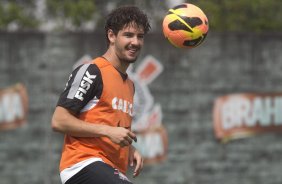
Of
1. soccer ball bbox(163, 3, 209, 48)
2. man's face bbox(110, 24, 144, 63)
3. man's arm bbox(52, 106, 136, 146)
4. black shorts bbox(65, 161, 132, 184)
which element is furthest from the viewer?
soccer ball bbox(163, 3, 209, 48)

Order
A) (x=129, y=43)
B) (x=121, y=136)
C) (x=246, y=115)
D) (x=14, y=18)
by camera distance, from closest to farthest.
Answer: (x=121, y=136) < (x=129, y=43) < (x=246, y=115) < (x=14, y=18)

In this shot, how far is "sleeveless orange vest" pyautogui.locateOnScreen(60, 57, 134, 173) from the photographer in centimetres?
614

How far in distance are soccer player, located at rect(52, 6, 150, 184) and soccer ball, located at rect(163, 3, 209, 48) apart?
39.1 inches

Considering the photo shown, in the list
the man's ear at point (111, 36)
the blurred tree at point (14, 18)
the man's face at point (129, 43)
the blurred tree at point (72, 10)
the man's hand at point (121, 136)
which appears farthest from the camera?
the blurred tree at point (14, 18)

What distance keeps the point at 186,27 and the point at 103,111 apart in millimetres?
1685

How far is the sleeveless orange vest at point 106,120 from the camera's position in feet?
20.2

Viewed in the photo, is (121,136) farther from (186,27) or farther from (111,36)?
(186,27)

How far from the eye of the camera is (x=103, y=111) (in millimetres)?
6262

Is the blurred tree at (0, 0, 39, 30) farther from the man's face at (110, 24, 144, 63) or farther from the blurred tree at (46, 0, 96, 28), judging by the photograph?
the man's face at (110, 24, 144, 63)

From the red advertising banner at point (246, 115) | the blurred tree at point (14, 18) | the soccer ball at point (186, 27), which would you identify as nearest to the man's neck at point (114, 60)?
the soccer ball at point (186, 27)

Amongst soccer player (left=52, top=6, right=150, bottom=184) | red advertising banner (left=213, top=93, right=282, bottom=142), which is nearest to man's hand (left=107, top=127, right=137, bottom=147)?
soccer player (left=52, top=6, right=150, bottom=184)

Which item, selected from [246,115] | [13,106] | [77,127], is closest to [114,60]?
[77,127]

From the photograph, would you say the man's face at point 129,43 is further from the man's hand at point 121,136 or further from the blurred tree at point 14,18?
the blurred tree at point 14,18

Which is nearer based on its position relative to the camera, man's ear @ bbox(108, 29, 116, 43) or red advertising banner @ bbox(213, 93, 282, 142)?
man's ear @ bbox(108, 29, 116, 43)
